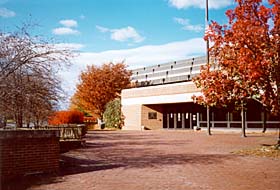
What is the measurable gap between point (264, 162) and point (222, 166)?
1.96 meters

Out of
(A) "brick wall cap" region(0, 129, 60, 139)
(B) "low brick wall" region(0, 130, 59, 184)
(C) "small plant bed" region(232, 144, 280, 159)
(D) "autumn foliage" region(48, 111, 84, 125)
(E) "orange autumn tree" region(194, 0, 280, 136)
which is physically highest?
(E) "orange autumn tree" region(194, 0, 280, 136)

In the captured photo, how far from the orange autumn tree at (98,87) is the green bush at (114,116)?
535cm

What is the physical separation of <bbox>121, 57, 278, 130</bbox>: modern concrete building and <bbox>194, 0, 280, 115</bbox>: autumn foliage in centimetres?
1614

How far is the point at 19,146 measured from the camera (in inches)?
386

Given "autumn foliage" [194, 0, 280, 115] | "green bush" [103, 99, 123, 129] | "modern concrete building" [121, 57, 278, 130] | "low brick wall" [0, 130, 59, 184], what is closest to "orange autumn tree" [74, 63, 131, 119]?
"green bush" [103, 99, 123, 129]

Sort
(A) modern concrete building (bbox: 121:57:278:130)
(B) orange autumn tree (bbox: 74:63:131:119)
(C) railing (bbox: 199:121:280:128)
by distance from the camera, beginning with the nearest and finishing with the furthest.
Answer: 1. (C) railing (bbox: 199:121:280:128)
2. (A) modern concrete building (bbox: 121:57:278:130)
3. (B) orange autumn tree (bbox: 74:63:131:119)

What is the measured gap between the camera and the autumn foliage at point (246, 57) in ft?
52.3

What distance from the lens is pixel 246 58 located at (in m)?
15.8

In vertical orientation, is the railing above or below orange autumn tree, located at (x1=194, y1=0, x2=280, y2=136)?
below

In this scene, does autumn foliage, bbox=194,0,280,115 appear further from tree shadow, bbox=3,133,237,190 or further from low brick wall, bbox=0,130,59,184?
low brick wall, bbox=0,130,59,184

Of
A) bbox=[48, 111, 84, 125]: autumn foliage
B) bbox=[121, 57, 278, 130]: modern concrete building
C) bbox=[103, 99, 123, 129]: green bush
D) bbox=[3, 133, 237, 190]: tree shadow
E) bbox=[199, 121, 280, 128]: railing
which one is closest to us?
bbox=[3, 133, 237, 190]: tree shadow

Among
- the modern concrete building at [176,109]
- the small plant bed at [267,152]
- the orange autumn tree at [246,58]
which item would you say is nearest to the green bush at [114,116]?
the modern concrete building at [176,109]

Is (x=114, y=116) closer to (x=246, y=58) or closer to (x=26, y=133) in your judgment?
(x=246, y=58)

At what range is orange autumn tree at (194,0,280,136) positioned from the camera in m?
15.9
